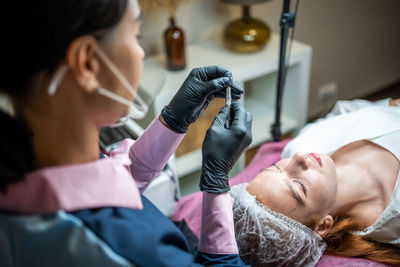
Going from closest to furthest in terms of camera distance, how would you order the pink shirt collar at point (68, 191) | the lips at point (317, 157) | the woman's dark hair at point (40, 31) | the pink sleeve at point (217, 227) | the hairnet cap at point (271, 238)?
the woman's dark hair at point (40, 31), the pink shirt collar at point (68, 191), the pink sleeve at point (217, 227), the hairnet cap at point (271, 238), the lips at point (317, 157)

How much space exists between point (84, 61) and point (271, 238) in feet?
2.82

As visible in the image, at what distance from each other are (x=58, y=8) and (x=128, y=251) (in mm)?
460

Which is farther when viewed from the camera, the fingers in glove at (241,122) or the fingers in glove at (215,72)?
the fingers in glove at (215,72)

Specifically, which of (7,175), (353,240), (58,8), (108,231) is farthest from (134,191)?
(353,240)

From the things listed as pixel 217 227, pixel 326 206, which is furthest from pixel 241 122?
pixel 326 206

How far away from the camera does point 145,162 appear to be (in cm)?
106

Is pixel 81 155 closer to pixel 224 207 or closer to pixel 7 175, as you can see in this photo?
Result: pixel 7 175

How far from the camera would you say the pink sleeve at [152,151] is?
1.05 m

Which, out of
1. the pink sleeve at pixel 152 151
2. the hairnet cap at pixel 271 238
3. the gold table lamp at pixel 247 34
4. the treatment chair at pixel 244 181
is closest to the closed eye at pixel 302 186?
the hairnet cap at pixel 271 238

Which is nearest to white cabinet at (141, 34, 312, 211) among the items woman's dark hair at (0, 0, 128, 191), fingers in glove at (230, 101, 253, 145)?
fingers in glove at (230, 101, 253, 145)

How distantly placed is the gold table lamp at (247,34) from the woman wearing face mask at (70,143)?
1.36 meters

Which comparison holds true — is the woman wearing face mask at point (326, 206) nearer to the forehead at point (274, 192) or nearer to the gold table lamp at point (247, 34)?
the forehead at point (274, 192)

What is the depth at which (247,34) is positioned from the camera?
6.68 feet

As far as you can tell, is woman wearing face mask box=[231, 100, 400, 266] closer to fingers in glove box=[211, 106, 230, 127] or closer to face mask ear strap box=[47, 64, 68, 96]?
fingers in glove box=[211, 106, 230, 127]
